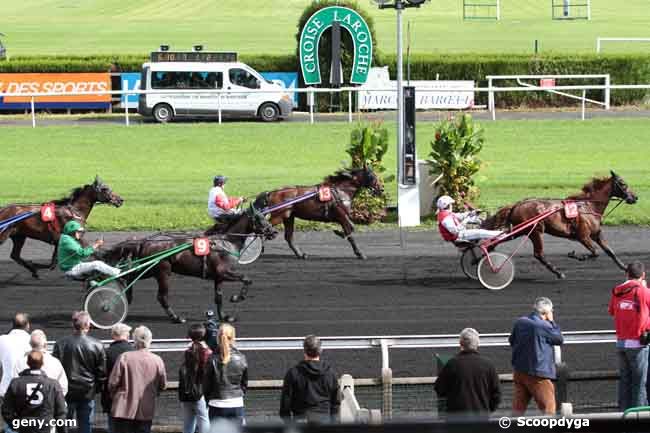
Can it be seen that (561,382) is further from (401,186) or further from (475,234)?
(401,186)

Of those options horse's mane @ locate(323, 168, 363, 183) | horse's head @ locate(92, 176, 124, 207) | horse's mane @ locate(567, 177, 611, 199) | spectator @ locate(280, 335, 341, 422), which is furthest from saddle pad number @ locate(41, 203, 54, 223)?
spectator @ locate(280, 335, 341, 422)

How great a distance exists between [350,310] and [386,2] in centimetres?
691

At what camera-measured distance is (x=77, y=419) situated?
7258 millimetres

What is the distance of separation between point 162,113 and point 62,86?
13.6ft

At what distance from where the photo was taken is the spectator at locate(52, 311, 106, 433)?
7.09 metres

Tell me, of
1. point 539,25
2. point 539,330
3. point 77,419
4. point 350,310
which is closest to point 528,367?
point 539,330

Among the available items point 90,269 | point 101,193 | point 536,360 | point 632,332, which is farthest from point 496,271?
point 536,360

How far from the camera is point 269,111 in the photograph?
94.0ft

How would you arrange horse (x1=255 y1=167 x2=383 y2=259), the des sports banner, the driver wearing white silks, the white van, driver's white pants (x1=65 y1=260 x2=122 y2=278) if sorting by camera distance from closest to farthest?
driver's white pants (x1=65 y1=260 x2=122 y2=278), the driver wearing white silks, horse (x1=255 y1=167 x2=383 y2=259), the white van, the des sports banner

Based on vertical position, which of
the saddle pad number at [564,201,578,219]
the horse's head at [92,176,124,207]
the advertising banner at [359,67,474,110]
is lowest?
the saddle pad number at [564,201,578,219]

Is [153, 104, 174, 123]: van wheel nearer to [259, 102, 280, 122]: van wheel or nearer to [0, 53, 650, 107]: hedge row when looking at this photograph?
[259, 102, 280, 122]: van wheel

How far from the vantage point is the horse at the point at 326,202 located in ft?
47.1

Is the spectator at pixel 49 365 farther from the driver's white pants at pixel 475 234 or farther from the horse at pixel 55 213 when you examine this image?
the horse at pixel 55 213

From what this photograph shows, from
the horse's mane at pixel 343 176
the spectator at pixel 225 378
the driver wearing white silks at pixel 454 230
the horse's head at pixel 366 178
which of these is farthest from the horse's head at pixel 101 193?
the spectator at pixel 225 378
